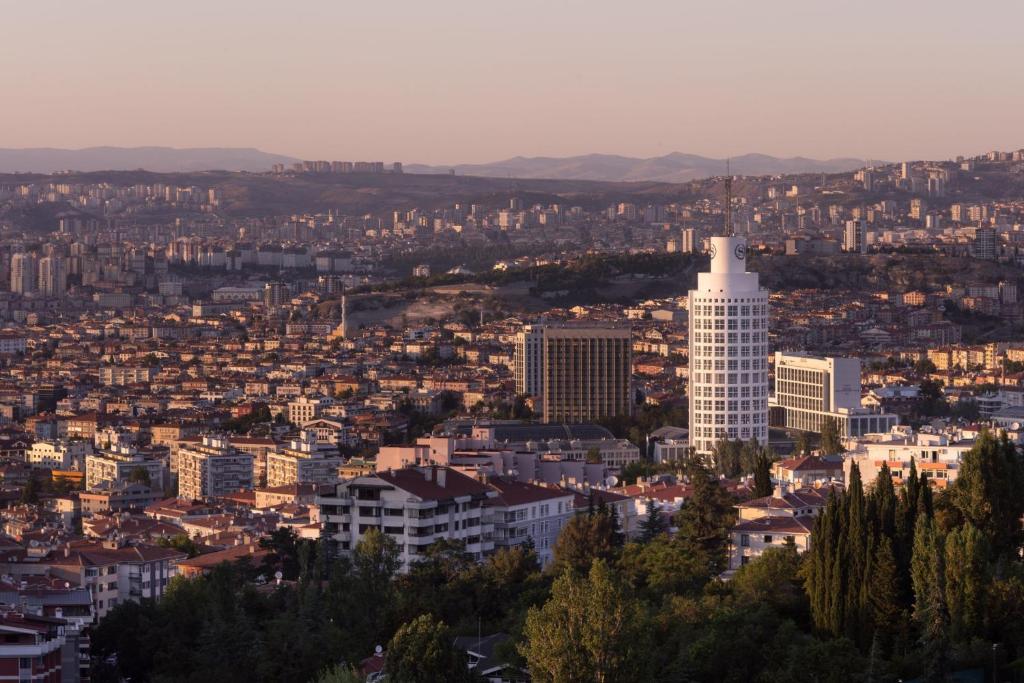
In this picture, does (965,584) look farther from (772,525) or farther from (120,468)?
(120,468)

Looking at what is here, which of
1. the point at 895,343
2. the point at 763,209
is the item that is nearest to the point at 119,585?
the point at 895,343

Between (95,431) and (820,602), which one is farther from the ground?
(820,602)

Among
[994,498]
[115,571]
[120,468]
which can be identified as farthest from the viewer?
[120,468]

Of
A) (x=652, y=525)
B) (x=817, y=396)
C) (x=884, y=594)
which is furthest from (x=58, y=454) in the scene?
(x=884, y=594)

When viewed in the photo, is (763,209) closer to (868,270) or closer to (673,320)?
(868,270)

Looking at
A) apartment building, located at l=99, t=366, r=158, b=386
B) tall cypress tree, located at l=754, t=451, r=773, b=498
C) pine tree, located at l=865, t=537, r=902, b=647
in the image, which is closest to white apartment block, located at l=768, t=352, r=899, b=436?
tall cypress tree, located at l=754, t=451, r=773, b=498

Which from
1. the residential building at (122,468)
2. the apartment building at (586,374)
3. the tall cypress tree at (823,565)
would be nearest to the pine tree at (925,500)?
the tall cypress tree at (823,565)
